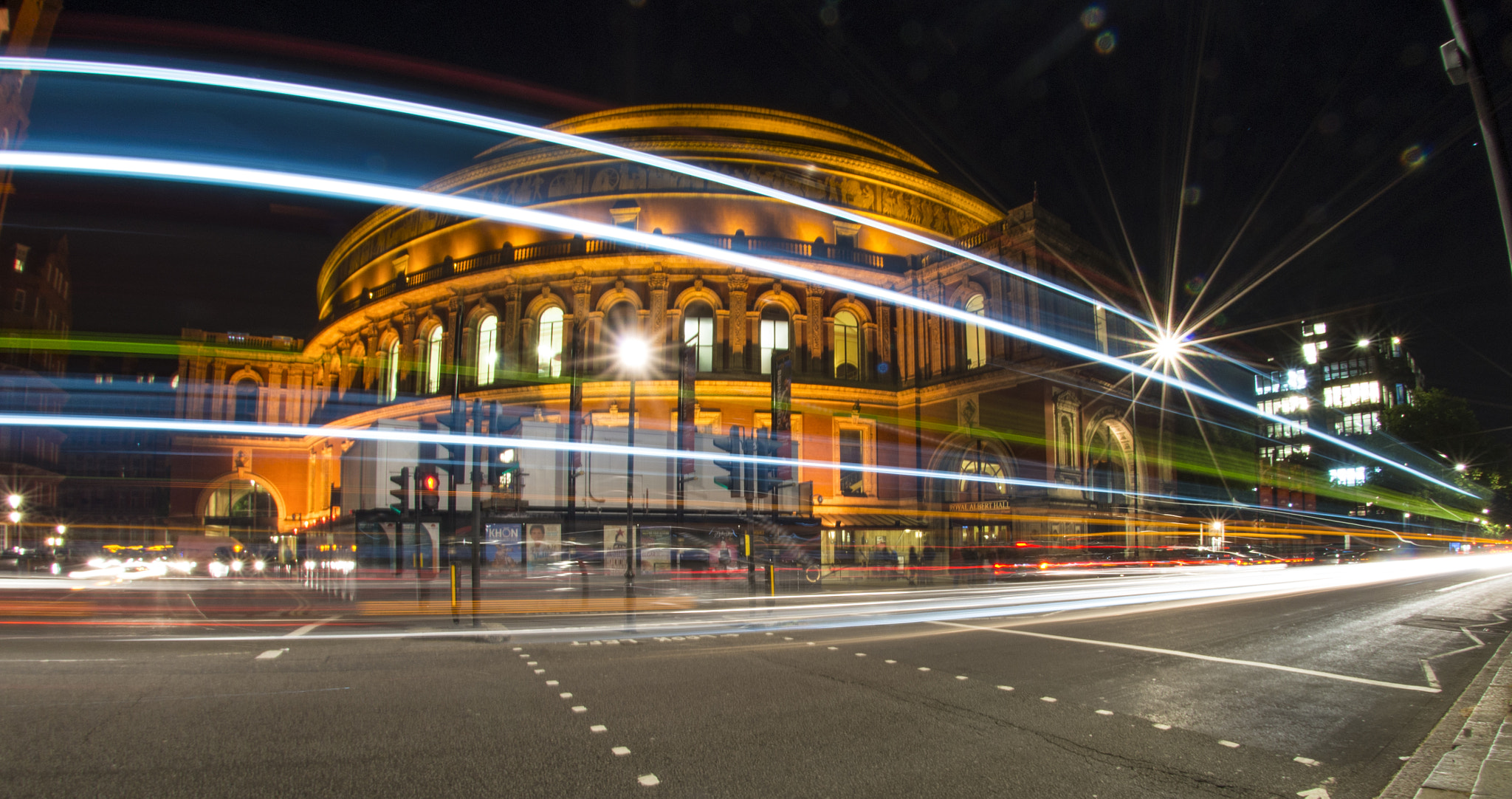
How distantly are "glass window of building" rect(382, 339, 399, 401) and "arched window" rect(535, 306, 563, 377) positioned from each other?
431 inches

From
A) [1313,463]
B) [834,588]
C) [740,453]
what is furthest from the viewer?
[1313,463]

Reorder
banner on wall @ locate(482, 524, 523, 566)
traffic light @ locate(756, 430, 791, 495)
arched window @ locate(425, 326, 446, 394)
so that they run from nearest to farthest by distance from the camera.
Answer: traffic light @ locate(756, 430, 791, 495)
banner on wall @ locate(482, 524, 523, 566)
arched window @ locate(425, 326, 446, 394)

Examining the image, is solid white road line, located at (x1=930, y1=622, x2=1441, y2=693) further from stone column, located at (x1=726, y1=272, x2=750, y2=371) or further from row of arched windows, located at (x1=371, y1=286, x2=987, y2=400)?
stone column, located at (x1=726, y1=272, x2=750, y2=371)

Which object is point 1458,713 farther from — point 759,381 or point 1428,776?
point 759,381

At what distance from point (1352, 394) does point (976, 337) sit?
8600 cm

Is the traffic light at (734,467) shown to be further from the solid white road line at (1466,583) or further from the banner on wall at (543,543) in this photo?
the solid white road line at (1466,583)

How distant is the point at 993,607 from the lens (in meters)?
17.8

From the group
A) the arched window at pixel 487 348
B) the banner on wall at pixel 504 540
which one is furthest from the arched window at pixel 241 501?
the banner on wall at pixel 504 540

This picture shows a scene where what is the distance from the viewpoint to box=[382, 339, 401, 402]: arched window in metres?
52.3

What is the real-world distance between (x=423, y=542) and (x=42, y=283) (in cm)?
5777

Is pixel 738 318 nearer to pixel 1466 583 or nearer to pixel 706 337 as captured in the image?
pixel 706 337

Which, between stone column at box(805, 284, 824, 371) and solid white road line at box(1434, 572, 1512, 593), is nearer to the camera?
solid white road line at box(1434, 572, 1512, 593)

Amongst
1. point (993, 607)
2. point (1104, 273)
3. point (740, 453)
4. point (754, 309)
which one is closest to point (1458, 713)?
point (993, 607)

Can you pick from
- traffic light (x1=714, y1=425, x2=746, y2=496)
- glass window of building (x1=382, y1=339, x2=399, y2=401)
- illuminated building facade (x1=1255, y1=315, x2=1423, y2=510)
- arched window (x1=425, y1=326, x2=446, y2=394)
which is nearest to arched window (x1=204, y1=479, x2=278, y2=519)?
glass window of building (x1=382, y1=339, x2=399, y2=401)
